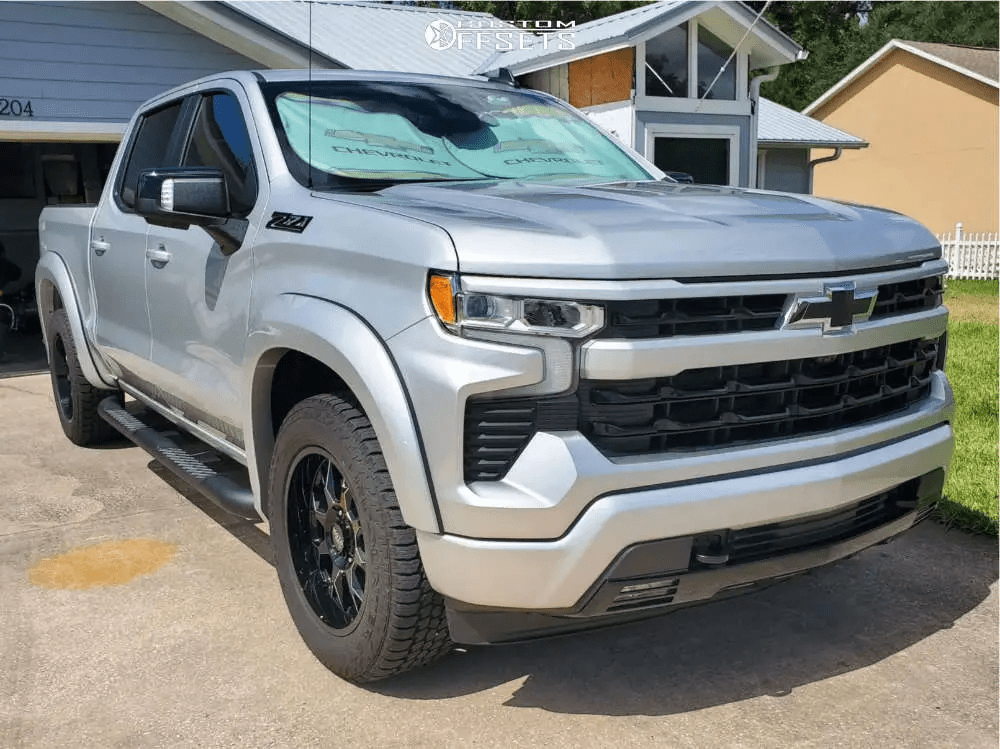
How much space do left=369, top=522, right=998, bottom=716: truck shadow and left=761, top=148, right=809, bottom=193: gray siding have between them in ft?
57.5

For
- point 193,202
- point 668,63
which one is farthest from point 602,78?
point 193,202

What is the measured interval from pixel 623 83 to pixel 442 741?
32.9 ft

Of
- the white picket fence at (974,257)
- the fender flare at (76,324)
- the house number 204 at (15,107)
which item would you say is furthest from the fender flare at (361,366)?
the white picket fence at (974,257)

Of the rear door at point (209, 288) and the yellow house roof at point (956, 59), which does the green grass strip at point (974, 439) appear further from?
the yellow house roof at point (956, 59)

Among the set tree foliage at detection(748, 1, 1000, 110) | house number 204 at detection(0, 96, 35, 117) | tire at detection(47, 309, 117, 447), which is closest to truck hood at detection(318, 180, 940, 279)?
tire at detection(47, 309, 117, 447)

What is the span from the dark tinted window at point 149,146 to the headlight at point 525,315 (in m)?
2.66

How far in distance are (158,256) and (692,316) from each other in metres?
2.57

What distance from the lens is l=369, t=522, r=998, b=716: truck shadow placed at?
320cm

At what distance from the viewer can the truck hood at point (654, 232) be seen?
8.51 ft

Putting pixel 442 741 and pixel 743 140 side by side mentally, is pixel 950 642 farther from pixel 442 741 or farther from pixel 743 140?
pixel 743 140

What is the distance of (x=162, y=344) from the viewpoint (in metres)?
4.35

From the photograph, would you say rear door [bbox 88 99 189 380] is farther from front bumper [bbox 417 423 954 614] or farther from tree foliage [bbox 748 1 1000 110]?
tree foliage [bbox 748 1 1000 110]

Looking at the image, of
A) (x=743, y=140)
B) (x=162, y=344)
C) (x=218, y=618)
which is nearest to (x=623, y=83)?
(x=743, y=140)

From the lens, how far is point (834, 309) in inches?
112
